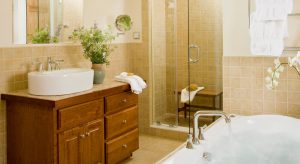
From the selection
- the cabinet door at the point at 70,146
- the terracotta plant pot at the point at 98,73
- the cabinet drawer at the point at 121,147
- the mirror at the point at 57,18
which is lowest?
the cabinet drawer at the point at 121,147

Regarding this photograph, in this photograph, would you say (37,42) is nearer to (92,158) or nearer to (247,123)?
(92,158)

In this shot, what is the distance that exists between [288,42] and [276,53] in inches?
5.0

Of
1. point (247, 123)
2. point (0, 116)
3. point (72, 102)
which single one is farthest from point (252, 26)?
point (0, 116)

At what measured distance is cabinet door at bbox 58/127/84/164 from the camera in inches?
98.3

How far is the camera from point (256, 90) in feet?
9.41

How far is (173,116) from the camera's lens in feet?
14.3

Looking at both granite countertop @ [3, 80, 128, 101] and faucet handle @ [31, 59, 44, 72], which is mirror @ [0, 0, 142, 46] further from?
granite countertop @ [3, 80, 128, 101]

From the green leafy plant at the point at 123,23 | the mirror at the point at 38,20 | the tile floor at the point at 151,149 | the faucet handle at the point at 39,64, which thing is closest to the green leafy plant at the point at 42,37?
the mirror at the point at 38,20

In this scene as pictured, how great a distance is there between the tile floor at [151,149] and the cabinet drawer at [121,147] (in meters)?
0.12

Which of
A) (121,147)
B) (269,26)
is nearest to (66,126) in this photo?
(121,147)

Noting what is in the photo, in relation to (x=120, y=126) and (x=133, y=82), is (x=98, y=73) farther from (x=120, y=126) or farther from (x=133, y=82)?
(x=120, y=126)

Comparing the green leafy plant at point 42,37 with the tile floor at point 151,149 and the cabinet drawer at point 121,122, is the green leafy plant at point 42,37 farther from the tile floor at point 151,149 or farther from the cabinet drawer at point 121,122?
the tile floor at point 151,149

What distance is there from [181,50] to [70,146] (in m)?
2.45

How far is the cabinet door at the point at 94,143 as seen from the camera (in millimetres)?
2746
